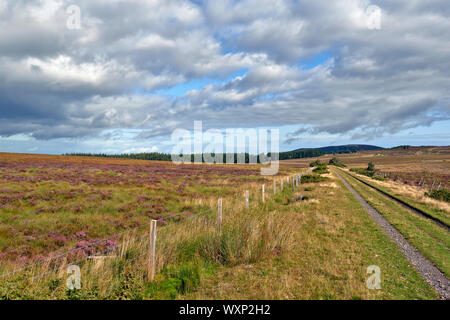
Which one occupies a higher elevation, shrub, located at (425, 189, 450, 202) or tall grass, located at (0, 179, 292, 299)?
tall grass, located at (0, 179, 292, 299)

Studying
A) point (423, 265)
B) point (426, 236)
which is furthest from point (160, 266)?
point (426, 236)

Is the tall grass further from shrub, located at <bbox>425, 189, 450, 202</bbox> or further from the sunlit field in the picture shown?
shrub, located at <bbox>425, 189, 450, 202</bbox>

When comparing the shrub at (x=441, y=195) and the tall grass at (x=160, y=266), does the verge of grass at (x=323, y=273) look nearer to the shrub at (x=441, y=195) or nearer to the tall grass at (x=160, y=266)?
the tall grass at (x=160, y=266)

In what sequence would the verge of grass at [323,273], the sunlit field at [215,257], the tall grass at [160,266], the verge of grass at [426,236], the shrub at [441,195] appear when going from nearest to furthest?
the tall grass at [160,266] < the sunlit field at [215,257] < the verge of grass at [323,273] < the verge of grass at [426,236] < the shrub at [441,195]

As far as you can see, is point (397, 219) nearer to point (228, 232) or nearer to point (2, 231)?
point (228, 232)

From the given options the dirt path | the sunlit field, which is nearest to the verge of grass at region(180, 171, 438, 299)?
the sunlit field

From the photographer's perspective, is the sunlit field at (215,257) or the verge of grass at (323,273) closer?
the sunlit field at (215,257)

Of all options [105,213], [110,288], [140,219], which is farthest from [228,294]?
[105,213]

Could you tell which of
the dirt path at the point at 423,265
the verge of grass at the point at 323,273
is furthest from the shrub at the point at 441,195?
the verge of grass at the point at 323,273

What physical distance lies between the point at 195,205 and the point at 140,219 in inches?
196

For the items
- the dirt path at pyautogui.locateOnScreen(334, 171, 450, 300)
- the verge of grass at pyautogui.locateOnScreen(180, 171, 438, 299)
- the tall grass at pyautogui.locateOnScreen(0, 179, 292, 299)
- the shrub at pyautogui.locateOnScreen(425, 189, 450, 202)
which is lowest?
the shrub at pyautogui.locateOnScreen(425, 189, 450, 202)

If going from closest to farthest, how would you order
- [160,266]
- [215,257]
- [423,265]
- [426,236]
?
[160,266], [215,257], [423,265], [426,236]

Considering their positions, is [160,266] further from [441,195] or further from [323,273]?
[441,195]

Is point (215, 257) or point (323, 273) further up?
point (215, 257)
